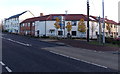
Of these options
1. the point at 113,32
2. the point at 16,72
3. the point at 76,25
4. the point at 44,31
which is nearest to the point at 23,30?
the point at 44,31

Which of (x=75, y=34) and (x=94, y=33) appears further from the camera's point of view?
(x=94, y=33)

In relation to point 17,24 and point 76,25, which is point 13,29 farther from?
point 76,25

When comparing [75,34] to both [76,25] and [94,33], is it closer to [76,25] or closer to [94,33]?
[76,25]

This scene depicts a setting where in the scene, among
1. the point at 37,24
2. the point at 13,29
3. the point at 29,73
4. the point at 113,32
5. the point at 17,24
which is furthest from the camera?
the point at 13,29

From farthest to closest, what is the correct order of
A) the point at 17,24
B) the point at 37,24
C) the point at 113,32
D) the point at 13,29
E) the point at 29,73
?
the point at 13,29 < the point at 17,24 < the point at 113,32 < the point at 37,24 < the point at 29,73

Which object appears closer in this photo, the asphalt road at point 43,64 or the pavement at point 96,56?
the asphalt road at point 43,64

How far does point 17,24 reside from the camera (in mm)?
93625

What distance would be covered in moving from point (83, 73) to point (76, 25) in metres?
55.2

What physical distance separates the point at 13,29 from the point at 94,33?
47.4 metres

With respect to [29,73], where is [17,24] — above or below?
above

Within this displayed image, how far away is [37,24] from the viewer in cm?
6850

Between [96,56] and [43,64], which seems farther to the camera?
[96,56]

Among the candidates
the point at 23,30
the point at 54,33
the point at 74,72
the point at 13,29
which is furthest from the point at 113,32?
the point at 74,72

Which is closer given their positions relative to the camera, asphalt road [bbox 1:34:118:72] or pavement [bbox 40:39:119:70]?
asphalt road [bbox 1:34:118:72]
